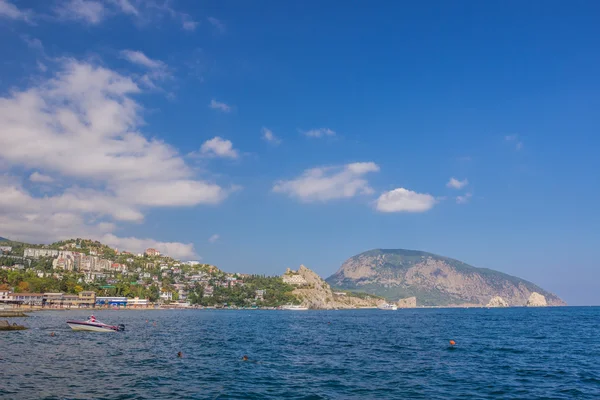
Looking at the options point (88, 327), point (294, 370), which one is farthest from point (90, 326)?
point (294, 370)

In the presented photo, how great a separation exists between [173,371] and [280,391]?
40.1 feet

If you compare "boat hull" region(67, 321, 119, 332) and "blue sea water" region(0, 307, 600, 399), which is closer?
"blue sea water" region(0, 307, 600, 399)

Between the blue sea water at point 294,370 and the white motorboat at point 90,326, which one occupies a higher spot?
the blue sea water at point 294,370

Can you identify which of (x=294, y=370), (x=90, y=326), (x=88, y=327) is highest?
(x=294, y=370)

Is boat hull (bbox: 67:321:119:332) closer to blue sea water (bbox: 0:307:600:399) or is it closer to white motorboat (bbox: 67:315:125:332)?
white motorboat (bbox: 67:315:125:332)

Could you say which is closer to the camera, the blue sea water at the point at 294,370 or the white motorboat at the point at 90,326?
the blue sea water at the point at 294,370

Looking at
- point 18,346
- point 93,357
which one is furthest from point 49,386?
point 18,346

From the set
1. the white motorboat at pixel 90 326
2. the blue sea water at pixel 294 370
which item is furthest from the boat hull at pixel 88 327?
the blue sea water at pixel 294 370

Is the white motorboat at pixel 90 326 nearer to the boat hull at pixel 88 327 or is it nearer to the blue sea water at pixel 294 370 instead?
the boat hull at pixel 88 327

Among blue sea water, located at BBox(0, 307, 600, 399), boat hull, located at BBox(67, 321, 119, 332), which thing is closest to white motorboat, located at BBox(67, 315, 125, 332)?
boat hull, located at BBox(67, 321, 119, 332)

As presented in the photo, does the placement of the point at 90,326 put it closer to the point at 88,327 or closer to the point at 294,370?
the point at 88,327

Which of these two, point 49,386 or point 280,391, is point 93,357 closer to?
point 49,386

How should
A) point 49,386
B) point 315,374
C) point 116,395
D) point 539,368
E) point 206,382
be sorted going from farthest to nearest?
1. point 539,368
2. point 315,374
3. point 206,382
4. point 49,386
5. point 116,395

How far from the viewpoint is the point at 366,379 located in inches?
1363
